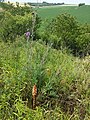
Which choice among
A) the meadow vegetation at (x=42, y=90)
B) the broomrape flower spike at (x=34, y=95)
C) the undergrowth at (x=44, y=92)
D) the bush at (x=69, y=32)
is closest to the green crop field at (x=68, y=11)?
the bush at (x=69, y=32)

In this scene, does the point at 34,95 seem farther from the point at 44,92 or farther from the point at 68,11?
the point at 68,11

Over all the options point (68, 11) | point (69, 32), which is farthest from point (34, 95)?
point (68, 11)

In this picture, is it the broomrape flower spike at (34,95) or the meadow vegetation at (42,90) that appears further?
the broomrape flower spike at (34,95)

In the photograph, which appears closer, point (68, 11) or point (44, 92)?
point (44, 92)

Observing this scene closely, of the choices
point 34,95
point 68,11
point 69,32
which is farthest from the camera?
point 68,11

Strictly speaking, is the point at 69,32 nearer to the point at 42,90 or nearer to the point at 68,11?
the point at 42,90

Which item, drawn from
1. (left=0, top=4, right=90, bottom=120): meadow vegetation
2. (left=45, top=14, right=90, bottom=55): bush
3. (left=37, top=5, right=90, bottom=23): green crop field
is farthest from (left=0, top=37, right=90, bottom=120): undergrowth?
(left=37, top=5, right=90, bottom=23): green crop field

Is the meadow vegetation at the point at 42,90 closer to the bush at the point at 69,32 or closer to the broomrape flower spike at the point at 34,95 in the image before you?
the broomrape flower spike at the point at 34,95

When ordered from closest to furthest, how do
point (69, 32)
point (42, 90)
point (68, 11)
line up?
point (42, 90) < point (69, 32) < point (68, 11)

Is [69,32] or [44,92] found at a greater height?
[44,92]

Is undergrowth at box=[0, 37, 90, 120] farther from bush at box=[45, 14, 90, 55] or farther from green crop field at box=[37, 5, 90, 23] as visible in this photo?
green crop field at box=[37, 5, 90, 23]

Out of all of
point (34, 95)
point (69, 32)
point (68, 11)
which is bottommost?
point (68, 11)

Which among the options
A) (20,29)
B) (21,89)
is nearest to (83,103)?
(21,89)

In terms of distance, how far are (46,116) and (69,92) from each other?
1.79ft
